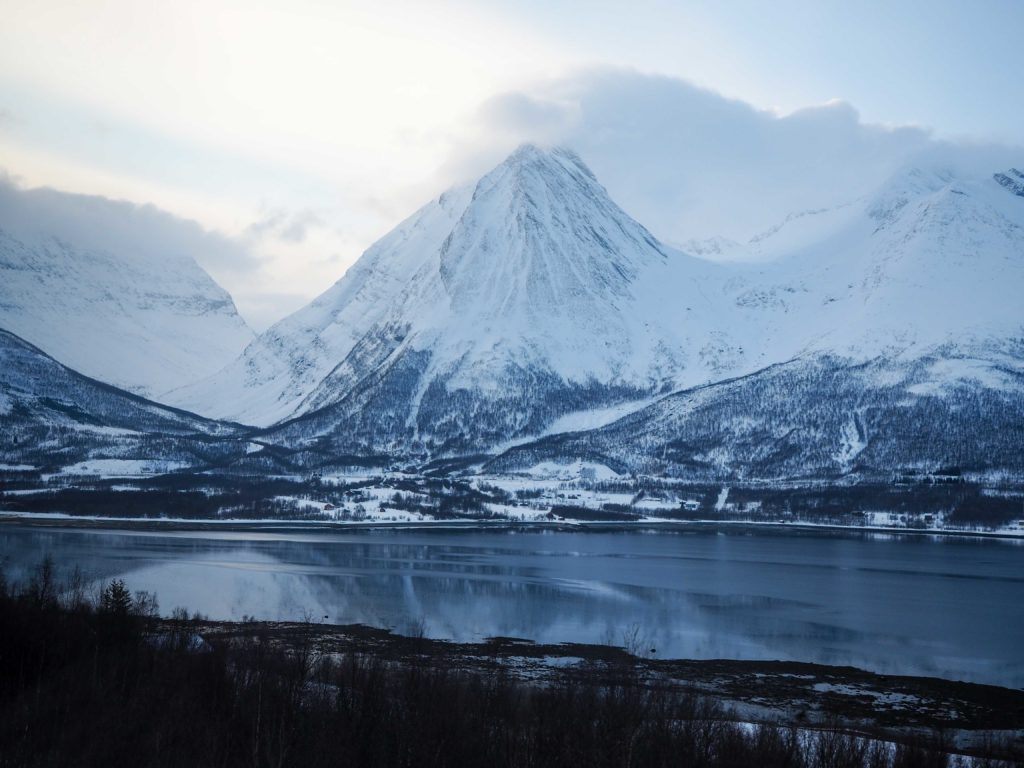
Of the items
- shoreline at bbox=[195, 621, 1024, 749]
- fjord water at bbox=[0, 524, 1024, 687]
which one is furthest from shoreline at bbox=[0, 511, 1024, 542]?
shoreline at bbox=[195, 621, 1024, 749]

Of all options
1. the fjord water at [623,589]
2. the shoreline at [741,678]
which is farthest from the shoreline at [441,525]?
the shoreline at [741,678]

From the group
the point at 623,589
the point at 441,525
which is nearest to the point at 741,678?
A: the point at 623,589

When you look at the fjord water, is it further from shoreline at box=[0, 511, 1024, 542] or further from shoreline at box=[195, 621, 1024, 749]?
shoreline at box=[0, 511, 1024, 542]

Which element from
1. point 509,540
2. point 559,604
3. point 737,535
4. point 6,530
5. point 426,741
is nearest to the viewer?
point 426,741

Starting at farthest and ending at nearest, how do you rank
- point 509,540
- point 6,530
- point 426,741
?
point 509,540 → point 6,530 → point 426,741

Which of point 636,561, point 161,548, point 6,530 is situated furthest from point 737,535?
point 6,530

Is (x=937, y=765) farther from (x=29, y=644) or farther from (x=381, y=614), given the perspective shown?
(x=381, y=614)
